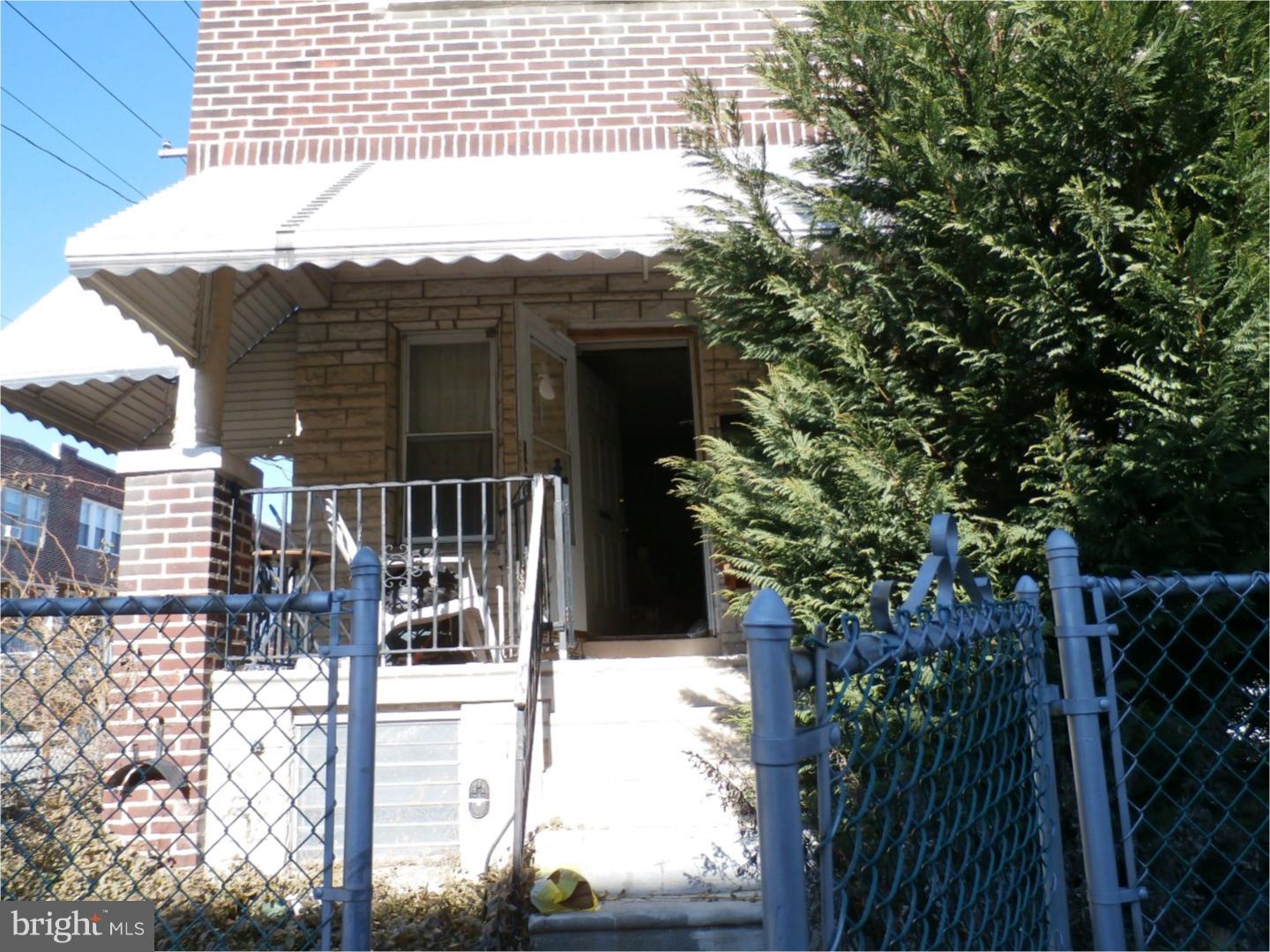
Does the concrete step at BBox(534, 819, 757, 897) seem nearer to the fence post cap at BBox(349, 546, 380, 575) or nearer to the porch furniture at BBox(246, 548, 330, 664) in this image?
the porch furniture at BBox(246, 548, 330, 664)

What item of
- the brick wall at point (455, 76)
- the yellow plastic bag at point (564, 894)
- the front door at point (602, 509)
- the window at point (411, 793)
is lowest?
the yellow plastic bag at point (564, 894)

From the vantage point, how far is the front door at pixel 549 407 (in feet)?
22.9

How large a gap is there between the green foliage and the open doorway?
141cm

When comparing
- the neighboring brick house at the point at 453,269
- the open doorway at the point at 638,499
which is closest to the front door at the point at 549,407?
the neighboring brick house at the point at 453,269

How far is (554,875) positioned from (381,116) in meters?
5.37

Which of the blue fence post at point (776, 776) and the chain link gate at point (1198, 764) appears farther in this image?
the chain link gate at point (1198, 764)

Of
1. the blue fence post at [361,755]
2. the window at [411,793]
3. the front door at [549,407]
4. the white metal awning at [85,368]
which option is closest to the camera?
the blue fence post at [361,755]

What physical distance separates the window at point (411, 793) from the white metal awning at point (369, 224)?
2.47 meters

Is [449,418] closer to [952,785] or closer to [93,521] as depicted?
[952,785]

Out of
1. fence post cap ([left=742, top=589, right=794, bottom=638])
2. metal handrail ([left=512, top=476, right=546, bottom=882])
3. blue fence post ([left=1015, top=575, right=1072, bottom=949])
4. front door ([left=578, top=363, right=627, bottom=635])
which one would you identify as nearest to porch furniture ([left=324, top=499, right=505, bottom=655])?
metal handrail ([left=512, top=476, right=546, bottom=882])

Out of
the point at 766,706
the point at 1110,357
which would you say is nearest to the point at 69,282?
the point at 1110,357

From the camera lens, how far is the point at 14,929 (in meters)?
2.69

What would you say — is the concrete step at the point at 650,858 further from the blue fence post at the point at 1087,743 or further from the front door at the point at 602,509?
the front door at the point at 602,509

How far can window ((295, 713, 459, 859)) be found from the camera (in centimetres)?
510
